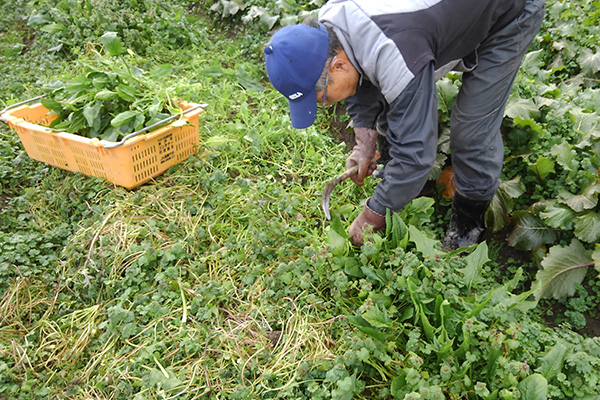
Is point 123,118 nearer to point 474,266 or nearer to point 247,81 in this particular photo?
point 247,81

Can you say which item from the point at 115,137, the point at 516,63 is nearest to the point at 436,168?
the point at 516,63

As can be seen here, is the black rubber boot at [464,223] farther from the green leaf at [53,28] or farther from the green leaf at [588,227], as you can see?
the green leaf at [53,28]

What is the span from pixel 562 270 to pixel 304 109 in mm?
1906

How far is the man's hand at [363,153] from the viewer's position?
2908 millimetres

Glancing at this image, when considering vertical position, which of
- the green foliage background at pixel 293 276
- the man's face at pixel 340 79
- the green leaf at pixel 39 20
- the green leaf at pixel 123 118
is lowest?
the green foliage background at pixel 293 276

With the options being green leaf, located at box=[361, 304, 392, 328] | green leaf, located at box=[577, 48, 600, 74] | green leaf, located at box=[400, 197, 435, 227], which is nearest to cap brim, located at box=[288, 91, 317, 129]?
green leaf, located at box=[400, 197, 435, 227]

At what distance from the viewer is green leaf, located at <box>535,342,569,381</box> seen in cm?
194

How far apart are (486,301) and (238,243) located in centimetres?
148

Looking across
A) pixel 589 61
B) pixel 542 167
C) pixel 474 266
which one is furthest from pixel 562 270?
pixel 589 61

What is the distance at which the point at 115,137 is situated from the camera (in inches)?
123

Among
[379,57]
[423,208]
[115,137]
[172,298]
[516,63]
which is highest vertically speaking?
[379,57]

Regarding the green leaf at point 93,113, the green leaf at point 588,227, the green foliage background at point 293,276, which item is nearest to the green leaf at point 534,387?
the green foliage background at point 293,276

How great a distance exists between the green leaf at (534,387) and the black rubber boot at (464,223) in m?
1.28

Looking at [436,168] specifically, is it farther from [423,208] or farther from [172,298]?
[172,298]
